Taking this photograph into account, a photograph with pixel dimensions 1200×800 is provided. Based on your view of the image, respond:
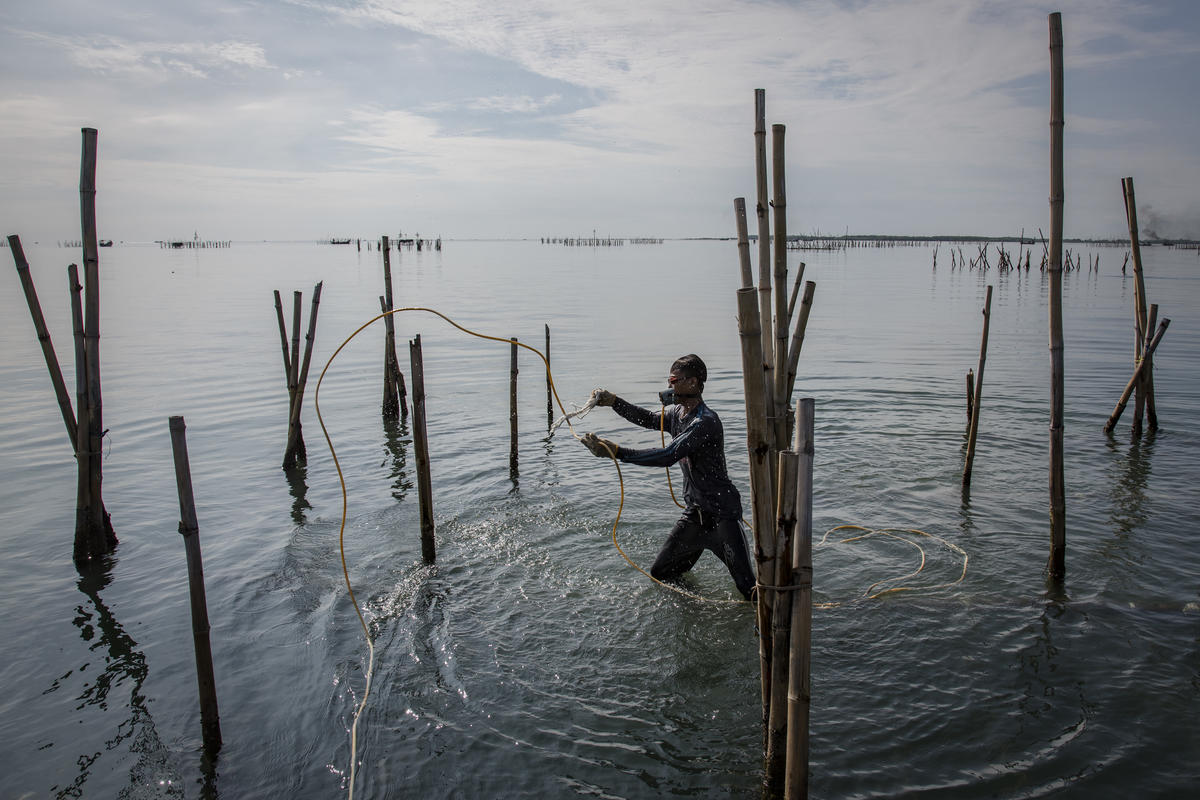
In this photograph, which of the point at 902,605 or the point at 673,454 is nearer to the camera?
the point at 673,454

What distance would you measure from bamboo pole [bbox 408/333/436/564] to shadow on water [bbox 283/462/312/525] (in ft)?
7.66

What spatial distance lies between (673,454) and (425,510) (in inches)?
107

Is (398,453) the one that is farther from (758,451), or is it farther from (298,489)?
(758,451)

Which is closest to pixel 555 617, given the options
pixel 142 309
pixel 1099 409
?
pixel 1099 409

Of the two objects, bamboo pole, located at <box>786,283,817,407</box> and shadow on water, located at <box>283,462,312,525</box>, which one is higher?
bamboo pole, located at <box>786,283,817,407</box>

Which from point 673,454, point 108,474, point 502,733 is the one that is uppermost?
point 673,454

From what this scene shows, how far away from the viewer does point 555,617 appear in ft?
20.7

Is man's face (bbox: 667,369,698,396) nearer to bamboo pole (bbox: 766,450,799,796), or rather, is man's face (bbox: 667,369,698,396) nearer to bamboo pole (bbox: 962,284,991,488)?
bamboo pole (bbox: 766,450,799,796)

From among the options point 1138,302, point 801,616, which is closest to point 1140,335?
point 1138,302

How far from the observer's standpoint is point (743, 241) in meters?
4.05

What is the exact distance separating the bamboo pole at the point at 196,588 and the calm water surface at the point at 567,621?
0.28 m

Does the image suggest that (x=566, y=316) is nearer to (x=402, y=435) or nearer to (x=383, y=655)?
(x=402, y=435)

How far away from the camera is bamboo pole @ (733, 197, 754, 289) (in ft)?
13.1

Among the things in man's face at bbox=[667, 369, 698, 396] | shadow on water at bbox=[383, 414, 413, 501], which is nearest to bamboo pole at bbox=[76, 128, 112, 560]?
shadow on water at bbox=[383, 414, 413, 501]
